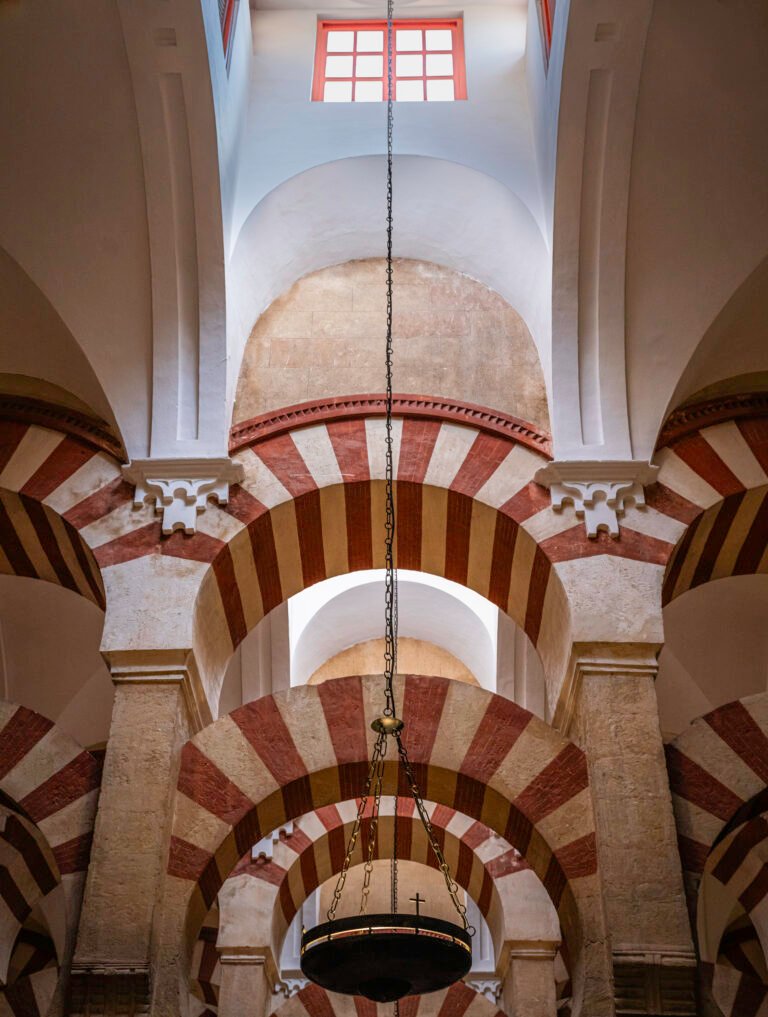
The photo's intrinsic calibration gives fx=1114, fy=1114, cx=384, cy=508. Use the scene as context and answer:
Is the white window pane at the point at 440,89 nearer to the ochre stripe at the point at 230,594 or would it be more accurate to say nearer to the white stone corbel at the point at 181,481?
the white stone corbel at the point at 181,481

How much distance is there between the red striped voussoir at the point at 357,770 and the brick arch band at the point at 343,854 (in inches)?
85.4

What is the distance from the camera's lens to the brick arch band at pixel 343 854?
7.33 m

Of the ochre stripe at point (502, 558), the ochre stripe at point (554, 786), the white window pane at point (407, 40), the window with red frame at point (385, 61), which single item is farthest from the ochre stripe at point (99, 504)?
the white window pane at point (407, 40)

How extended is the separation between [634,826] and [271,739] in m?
1.69

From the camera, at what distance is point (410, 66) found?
718cm

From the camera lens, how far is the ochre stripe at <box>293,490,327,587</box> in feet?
19.5

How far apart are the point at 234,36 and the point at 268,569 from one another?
3073 mm

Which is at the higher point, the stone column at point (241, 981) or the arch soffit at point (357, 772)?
the arch soffit at point (357, 772)

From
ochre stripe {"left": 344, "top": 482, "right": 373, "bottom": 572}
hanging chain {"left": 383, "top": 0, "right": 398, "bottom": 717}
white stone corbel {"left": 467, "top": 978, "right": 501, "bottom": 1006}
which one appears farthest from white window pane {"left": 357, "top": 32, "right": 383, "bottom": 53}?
white stone corbel {"left": 467, "top": 978, "right": 501, "bottom": 1006}

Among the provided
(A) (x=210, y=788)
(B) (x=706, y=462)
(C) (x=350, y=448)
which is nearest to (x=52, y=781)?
(A) (x=210, y=788)

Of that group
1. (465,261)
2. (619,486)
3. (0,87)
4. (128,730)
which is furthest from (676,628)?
(0,87)

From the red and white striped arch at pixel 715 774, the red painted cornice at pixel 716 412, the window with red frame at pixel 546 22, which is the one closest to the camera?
the red and white striped arch at pixel 715 774

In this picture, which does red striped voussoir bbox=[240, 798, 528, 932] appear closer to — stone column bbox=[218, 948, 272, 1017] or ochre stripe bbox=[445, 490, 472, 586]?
stone column bbox=[218, 948, 272, 1017]

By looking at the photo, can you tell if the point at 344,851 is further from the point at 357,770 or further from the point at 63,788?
the point at 63,788
